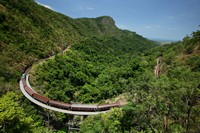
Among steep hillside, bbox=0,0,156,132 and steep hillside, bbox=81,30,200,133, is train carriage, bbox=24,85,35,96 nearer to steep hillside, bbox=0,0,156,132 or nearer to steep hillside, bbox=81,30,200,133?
steep hillside, bbox=0,0,156,132

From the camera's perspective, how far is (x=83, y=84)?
211 ft

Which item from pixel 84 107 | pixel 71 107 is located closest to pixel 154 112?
pixel 84 107

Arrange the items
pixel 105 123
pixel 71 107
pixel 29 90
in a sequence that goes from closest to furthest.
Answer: pixel 105 123 < pixel 71 107 < pixel 29 90

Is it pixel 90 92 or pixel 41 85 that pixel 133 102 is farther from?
pixel 41 85

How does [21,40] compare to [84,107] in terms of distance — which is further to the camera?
[21,40]

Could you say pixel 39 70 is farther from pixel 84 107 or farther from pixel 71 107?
pixel 84 107

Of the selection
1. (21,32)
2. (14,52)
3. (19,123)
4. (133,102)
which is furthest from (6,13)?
(133,102)

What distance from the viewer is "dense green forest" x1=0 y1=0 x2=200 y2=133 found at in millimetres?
26766

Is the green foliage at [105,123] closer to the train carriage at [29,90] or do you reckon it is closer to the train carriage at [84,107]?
the train carriage at [84,107]

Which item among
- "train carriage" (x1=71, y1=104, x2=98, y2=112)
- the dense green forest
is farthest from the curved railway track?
the dense green forest

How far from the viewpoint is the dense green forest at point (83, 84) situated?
26766mm

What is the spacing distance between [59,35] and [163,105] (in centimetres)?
8023

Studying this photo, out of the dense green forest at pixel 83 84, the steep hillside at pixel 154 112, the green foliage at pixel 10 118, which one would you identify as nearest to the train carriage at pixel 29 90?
the dense green forest at pixel 83 84

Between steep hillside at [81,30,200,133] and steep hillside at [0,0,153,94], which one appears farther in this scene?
steep hillside at [0,0,153,94]
